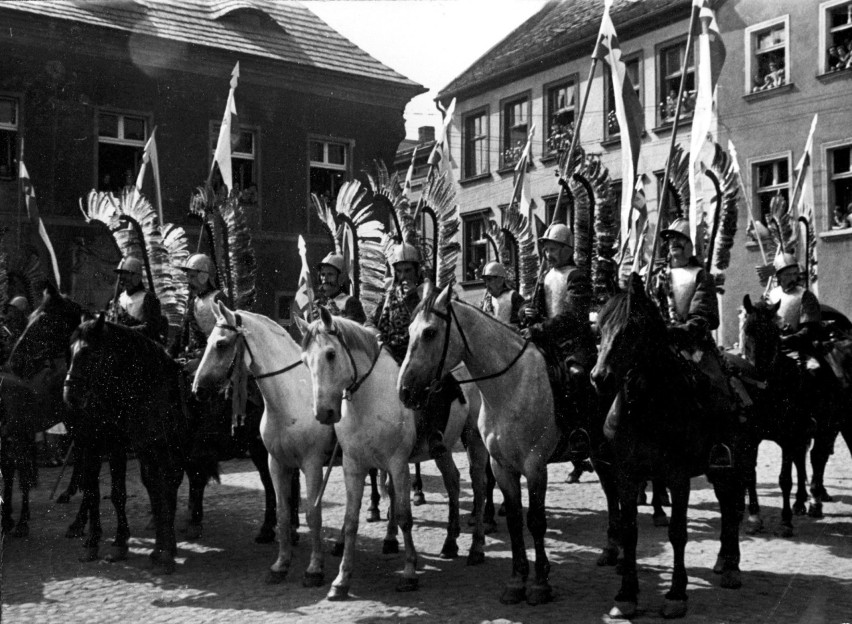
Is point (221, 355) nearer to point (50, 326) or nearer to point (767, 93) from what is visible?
point (50, 326)

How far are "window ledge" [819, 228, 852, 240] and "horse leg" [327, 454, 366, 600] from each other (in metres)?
14.6

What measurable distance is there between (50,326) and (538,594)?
465 centimetres

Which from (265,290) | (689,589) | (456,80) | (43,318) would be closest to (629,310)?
(689,589)

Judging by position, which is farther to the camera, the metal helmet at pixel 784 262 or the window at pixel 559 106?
the window at pixel 559 106

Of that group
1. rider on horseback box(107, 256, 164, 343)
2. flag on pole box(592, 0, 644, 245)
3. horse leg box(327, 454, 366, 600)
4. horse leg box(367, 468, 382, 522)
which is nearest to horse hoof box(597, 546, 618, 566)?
horse leg box(327, 454, 366, 600)

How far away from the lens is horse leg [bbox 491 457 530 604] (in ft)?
19.6

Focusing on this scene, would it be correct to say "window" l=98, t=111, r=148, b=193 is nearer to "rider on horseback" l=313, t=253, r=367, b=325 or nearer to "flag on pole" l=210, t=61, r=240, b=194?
"flag on pole" l=210, t=61, r=240, b=194

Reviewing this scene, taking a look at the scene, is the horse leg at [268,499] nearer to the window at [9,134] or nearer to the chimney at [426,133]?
the window at [9,134]

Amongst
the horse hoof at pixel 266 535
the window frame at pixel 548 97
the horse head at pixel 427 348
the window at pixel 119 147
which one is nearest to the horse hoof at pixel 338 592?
the horse head at pixel 427 348

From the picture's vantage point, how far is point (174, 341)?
902cm

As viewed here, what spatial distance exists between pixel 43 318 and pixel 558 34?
1375 cm

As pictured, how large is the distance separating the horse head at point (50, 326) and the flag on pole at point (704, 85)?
18.2 feet

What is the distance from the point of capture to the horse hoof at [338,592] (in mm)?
6176

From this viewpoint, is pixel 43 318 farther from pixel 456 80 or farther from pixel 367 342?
pixel 456 80
